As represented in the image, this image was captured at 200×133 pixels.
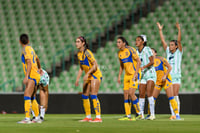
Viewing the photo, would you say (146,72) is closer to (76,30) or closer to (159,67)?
(159,67)

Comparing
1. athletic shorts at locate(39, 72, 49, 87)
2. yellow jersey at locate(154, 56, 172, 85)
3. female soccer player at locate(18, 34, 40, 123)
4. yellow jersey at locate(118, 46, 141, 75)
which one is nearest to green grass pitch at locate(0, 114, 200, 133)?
female soccer player at locate(18, 34, 40, 123)

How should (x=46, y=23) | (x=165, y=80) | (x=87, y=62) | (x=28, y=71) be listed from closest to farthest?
(x=28, y=71)
(x=87, y=62)
(x=165, y=80)
(x=46, y=23)

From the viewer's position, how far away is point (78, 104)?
15.5 meters

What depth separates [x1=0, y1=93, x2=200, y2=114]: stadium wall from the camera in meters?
14.8

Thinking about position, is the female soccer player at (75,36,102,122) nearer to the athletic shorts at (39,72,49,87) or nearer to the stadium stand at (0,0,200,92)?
the athletic shorts at (39,72,49,87)

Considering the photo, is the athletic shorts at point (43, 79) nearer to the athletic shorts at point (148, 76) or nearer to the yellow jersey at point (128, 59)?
the yellow jersey at point (128, 59)

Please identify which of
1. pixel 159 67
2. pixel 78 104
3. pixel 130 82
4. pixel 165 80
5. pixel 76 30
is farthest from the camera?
pixel 76 30

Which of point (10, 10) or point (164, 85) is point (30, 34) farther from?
point (164, 85)

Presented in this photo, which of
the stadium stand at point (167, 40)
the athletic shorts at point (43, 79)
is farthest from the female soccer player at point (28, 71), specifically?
the stadium stand at point (167, 40)

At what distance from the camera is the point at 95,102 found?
1009 centimetres

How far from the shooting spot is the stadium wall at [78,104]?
48.6 feet

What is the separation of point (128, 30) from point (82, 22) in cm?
246

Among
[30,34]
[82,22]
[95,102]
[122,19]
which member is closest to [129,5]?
[122,19]

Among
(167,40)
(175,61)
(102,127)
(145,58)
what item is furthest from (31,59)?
(167,40)
